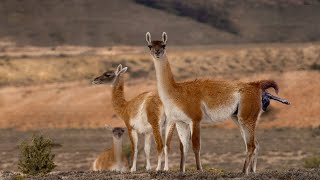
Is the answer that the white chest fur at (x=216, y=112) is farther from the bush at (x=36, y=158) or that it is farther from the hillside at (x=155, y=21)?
the hillside at (x=155, y=21)

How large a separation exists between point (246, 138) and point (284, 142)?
27.6 m

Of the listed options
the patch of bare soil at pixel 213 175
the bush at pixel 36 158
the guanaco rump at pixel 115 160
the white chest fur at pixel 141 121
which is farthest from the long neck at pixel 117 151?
the patch of bare soil at pixel 213 175

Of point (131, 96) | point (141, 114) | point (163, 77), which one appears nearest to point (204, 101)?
point (163, 77)

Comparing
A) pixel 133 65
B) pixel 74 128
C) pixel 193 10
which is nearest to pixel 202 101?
pixel 74 128

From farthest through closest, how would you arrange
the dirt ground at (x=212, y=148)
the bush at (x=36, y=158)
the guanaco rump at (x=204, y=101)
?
the dirt ground at (x=212, y=148) < the bush at (x=36, y=158) < the guanaco rump at (x=204, y=101)

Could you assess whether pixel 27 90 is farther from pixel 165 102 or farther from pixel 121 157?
pixel 165 102

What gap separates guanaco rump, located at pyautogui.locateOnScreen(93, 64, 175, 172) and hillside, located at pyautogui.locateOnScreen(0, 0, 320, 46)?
2080 inches

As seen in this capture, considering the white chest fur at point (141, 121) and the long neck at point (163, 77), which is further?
the white chest fur at point (141, 121)

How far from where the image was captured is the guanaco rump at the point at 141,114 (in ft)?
57.8

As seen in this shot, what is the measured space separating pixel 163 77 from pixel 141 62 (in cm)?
5002

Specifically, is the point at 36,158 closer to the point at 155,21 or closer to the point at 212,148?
the point at 212,148

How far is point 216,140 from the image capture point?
43656 millimetres

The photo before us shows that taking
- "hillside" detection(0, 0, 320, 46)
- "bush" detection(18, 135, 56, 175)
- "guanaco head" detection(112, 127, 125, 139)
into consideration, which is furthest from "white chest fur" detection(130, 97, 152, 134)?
"hillside" detection(0, 0, 320, 46)

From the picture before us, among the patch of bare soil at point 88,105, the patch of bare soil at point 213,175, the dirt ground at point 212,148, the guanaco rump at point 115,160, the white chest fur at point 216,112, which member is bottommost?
the patch of bare soil at point 213,175
